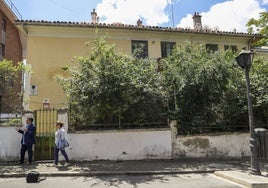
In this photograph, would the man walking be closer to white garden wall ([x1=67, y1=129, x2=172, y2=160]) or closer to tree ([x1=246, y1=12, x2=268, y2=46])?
white garden wall ([x1=67, y1=129, x2=172, y2=160])

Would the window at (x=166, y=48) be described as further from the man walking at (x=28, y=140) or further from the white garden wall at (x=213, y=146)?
the man walking at (x=28, y=140)

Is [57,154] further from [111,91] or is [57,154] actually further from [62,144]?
Result: [111,91]

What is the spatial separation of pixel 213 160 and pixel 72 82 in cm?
667

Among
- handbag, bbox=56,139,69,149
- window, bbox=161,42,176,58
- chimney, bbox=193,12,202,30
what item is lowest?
handbag, bbox=56,139,69,149

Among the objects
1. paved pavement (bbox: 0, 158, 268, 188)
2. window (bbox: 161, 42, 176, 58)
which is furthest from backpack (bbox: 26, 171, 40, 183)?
window (bbox: 161, 42, 176, 58)

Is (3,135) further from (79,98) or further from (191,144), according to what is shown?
(191,144)

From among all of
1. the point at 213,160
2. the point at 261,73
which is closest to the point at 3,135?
the point at 213,160

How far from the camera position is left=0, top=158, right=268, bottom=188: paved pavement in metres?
9.48

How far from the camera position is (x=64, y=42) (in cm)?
1833

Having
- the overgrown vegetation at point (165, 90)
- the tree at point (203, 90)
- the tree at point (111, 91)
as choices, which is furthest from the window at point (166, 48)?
the tree at point (111, 91)

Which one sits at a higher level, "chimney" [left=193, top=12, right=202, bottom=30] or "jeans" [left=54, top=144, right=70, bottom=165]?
"chimney" [left=193, top=12, right=202, bottom=30]

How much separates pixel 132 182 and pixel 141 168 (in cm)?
173

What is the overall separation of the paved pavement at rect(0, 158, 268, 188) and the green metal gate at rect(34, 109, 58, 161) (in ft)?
1.36

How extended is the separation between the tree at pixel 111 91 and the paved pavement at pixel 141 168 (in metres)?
1.82
